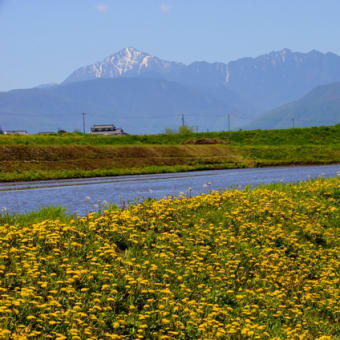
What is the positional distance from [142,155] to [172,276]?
49406 millimetres

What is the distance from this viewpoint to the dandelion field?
926 cm

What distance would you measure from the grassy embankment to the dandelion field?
2977 centimetres

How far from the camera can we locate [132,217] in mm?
15117

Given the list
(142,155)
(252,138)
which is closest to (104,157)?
(142,155)

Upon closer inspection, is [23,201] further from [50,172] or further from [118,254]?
[50,172]

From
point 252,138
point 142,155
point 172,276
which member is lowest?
point 172,276

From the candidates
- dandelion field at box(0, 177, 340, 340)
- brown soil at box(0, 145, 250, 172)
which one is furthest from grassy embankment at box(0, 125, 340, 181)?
dandelion field at box(0, 177, 340, 340)

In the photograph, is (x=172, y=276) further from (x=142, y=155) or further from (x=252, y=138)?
(x=252, y=138)

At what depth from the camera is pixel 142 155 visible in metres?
61.0

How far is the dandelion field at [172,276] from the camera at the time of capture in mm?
9258

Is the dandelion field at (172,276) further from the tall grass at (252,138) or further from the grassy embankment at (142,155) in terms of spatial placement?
the tall grass at (252,138)

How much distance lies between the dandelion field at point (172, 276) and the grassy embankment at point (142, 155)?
97.7 feet

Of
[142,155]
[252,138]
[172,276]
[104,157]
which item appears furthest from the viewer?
[252,138]

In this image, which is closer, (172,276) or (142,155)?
(172,276)
